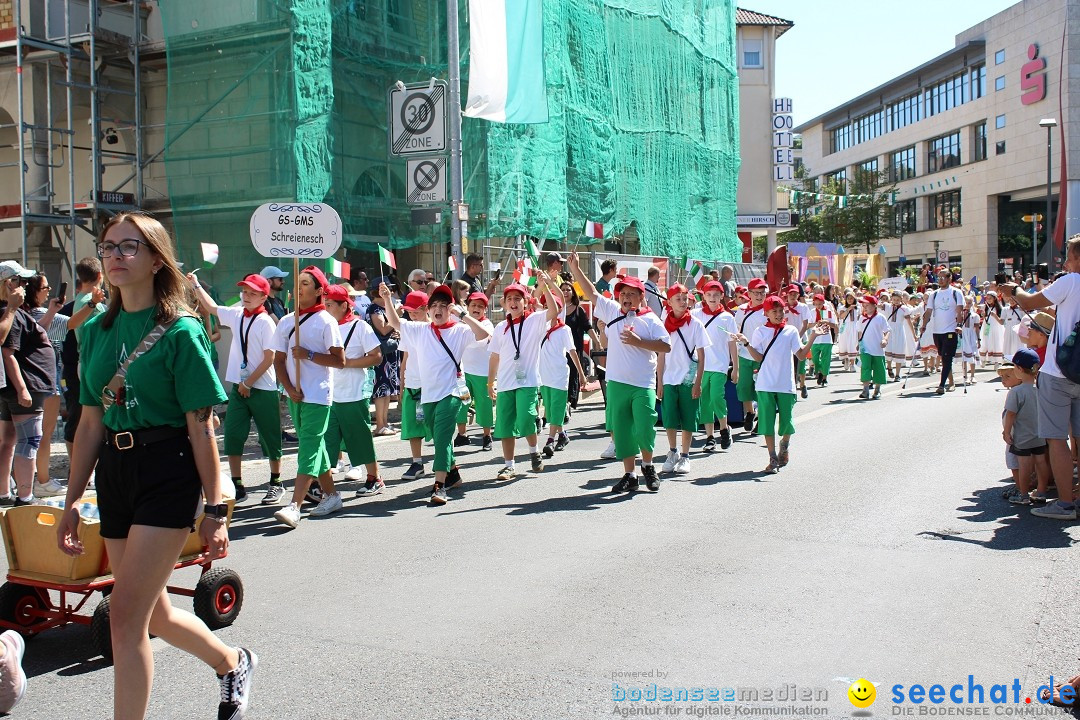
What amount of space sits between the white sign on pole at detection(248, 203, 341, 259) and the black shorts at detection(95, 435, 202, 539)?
583cm

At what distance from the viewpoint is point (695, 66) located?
31672mm

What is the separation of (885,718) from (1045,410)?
432 centimetres

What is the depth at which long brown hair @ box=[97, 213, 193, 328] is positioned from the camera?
3715mm

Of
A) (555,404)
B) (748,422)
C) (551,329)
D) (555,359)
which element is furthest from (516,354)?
(748,422)

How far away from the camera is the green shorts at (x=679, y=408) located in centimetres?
1030

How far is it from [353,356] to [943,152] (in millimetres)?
68040

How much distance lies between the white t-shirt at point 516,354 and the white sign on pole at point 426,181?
7287 millimetres

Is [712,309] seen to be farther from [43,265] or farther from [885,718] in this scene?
[43,265]

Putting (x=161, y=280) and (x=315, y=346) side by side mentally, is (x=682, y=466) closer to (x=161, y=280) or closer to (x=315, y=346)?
(x=315, y=346)

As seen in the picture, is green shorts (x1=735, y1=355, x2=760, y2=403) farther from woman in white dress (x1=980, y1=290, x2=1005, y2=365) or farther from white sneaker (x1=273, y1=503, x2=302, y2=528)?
woman in white dress (x1=980, y1=290, x2=1005, y2=365)

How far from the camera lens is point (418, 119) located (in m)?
17.0

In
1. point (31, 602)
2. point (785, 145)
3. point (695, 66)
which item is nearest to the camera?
point (31, 602)

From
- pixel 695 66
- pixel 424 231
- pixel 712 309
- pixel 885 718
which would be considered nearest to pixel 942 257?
pixel 695 66

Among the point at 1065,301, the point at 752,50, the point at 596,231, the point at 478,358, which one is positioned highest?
the point at 752,50
